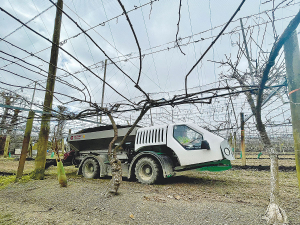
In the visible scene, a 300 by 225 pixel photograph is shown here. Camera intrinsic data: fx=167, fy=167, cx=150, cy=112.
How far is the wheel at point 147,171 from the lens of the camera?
5305mm

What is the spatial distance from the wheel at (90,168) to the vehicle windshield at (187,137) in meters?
3.55

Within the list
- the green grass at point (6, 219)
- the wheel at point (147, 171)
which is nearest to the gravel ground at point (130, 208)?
the green grass at point (6, 219)

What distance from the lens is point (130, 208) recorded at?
3.29m

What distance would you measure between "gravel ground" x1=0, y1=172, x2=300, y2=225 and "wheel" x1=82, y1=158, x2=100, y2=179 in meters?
2.31

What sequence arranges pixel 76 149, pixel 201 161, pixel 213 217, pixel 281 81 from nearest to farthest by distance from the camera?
pixel 213 217, pixel 281 81, pixel 201 161, pixel 76 149

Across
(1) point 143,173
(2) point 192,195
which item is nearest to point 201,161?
(2) point 192,195

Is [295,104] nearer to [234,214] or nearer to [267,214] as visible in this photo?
[267,214]

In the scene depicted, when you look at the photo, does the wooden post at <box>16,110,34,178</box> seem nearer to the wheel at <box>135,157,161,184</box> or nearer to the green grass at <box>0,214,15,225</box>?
the green grass at <box>0,214,15,225</box>

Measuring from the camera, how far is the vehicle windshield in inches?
209

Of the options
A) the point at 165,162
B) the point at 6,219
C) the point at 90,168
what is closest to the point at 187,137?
the point at 165,162

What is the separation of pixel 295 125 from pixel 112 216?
319 centimetres

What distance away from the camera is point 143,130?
20.7 feet

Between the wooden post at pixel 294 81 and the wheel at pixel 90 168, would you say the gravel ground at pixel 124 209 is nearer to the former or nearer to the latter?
the wooden post at pixel 294 81

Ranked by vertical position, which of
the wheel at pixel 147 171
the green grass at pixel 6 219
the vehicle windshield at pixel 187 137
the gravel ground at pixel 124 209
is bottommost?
the green grass at pixel 6 219
